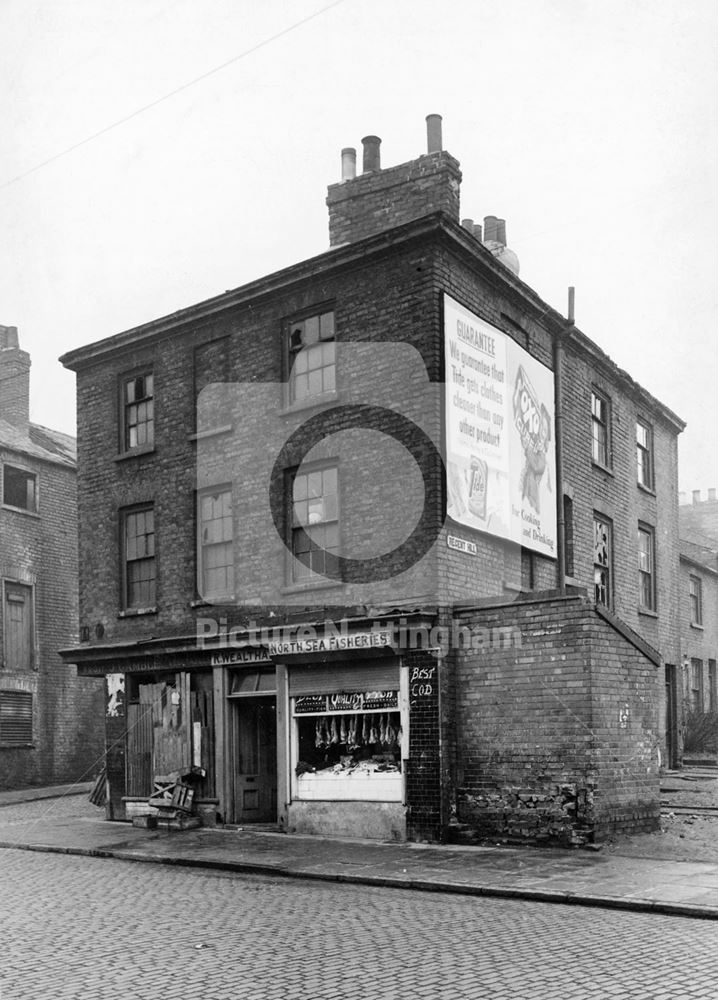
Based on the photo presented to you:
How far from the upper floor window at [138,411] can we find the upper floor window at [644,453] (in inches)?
418

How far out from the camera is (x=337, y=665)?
Answer: 55.5 ft

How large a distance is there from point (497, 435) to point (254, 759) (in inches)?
268

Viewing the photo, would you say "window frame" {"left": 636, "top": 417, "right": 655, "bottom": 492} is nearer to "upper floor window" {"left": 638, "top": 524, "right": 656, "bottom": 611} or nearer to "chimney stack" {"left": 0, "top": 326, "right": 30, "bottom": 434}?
"upper floor window" {"left": 638, "top": 524, "right": 656, "bottom": 611}

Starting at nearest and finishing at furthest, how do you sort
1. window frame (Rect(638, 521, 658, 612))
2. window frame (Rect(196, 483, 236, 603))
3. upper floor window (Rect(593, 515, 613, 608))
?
window frame (Rect(196, 483, 236, 603)) → upper floor window (Rect(593, 515, 613, 608)) → window frame (Rect(638, 521, 658, 612))

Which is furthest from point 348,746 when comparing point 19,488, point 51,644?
point 19,488

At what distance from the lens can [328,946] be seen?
8.68 m

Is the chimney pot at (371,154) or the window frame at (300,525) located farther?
the chimney pot at (371,154)

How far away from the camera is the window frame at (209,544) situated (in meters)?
18.8

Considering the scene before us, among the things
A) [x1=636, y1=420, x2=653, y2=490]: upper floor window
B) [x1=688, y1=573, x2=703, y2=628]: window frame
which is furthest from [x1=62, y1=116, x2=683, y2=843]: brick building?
[x1=688, y1=573, x2=703, y2=628]: window frame

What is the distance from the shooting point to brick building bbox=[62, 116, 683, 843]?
605 inches

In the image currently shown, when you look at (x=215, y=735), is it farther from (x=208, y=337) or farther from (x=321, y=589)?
(x=208, y=337)

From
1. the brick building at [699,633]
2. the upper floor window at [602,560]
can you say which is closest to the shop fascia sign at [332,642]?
the upper floor window at [602,560]

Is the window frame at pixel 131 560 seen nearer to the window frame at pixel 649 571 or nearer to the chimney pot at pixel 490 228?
the chimney pot at pixel 490 228

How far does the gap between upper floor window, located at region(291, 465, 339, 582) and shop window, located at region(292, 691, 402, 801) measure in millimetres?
2039
